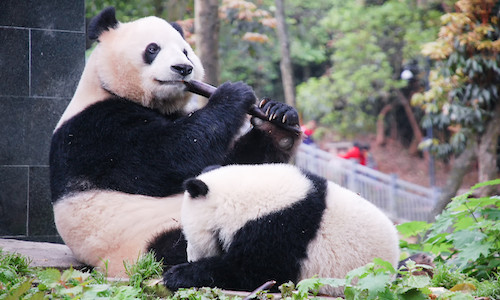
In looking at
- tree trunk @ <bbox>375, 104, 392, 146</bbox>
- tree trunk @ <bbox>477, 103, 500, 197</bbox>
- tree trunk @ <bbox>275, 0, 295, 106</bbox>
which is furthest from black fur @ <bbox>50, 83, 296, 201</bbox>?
tree trunk @ <bbox>375, 104, 392, 146</bbox>

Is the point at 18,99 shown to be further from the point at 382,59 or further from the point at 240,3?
the point at 382,59

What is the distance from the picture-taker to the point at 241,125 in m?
3.78

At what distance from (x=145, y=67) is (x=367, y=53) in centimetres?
1926

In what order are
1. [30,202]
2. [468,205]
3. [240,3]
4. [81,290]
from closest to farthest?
[81,290], [468,205], [30,202], [240,3]

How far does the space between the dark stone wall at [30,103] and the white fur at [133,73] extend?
1.77 metres

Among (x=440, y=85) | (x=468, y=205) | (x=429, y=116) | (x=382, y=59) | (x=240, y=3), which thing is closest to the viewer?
(x=468, y=205)

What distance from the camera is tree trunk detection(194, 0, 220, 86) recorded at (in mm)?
7133

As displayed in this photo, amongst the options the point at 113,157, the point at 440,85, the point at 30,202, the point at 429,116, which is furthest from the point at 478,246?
the point at 429,116

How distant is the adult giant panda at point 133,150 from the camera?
3.60 metres

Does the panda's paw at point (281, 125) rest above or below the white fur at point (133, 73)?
below

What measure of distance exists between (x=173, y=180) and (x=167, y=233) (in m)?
0.33

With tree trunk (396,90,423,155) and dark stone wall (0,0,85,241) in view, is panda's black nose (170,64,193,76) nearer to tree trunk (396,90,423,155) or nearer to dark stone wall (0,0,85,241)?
dark stone wall (0,0,85,241)

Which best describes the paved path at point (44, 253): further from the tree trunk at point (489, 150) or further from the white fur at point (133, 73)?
the tree trunk at point (489, 150)

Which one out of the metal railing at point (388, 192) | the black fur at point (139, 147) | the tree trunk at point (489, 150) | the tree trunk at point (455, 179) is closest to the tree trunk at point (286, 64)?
the metal railing at point (388, 192)
